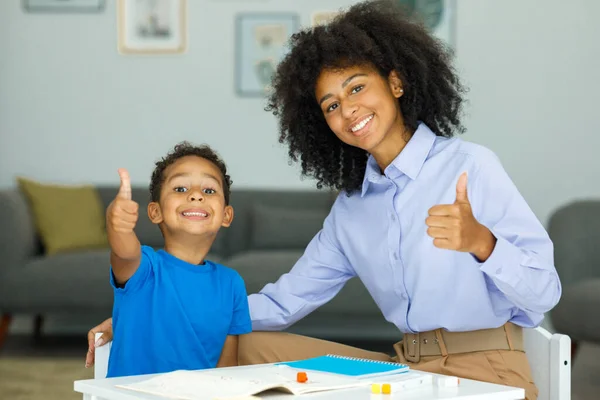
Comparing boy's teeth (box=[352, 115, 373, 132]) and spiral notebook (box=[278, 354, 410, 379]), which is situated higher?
boy's teeth (box=[352, 115, 373, 132])

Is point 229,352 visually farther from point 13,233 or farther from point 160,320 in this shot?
point 13,233

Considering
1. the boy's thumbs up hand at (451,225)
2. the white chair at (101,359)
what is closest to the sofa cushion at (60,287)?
the white chair at (101,359)

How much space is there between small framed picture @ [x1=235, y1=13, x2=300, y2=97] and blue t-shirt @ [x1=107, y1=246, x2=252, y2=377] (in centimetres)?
314

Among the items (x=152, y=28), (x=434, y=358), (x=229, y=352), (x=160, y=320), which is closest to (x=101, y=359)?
(x=160, y=320)

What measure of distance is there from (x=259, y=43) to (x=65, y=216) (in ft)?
4.51

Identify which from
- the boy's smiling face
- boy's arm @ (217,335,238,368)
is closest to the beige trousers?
boy's arm @ (217,335,238,368)

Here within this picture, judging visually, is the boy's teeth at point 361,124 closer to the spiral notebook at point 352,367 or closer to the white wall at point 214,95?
the spiral notebook at point 352,367

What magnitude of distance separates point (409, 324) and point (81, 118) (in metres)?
3.38

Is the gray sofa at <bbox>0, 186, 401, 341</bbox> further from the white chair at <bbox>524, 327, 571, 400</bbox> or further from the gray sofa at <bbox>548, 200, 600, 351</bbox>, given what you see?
the white chair at <bbox>524, 327, 571, 400</bbox>

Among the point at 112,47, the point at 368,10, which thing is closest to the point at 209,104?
the point at 112,47

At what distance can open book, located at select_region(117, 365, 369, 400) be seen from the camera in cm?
117

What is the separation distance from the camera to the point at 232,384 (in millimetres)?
1234

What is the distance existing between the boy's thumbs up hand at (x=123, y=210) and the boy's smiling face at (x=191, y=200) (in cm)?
27

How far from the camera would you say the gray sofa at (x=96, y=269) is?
3.76 meters
